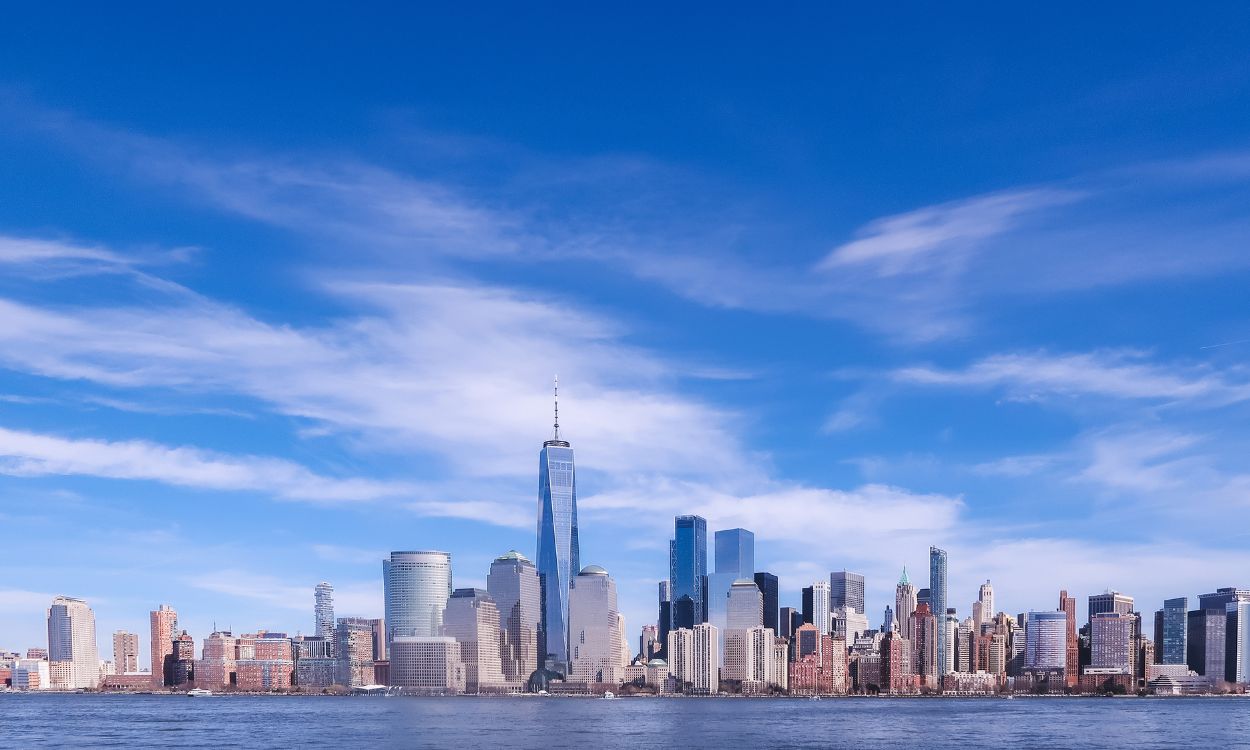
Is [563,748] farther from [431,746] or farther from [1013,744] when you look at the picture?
[1013,744]

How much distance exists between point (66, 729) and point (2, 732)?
1042cm

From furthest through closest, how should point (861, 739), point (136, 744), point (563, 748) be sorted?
point (861, 739) < point (136, 744) < point (563, 748)

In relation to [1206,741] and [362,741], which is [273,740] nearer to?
[362,741]

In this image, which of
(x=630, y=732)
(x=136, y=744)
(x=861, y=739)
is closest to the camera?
(x=136, y=744)

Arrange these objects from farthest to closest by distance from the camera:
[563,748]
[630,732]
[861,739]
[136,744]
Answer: [630,732] → [861,739] → [136,744] → [563,748]

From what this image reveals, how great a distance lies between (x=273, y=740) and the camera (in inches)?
6196

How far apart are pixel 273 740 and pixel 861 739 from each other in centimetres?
7347

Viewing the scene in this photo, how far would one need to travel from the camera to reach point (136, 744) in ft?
489

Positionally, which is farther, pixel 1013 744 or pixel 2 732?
pixel 2 732

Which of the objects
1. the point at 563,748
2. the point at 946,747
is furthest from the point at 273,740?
the point at 946,747

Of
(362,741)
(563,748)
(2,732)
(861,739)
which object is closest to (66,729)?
(2,732)

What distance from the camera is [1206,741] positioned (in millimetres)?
161125

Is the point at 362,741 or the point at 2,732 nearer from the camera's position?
the point at 362,741

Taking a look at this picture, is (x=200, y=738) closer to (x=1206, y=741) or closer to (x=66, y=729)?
(x=66, y=729)
